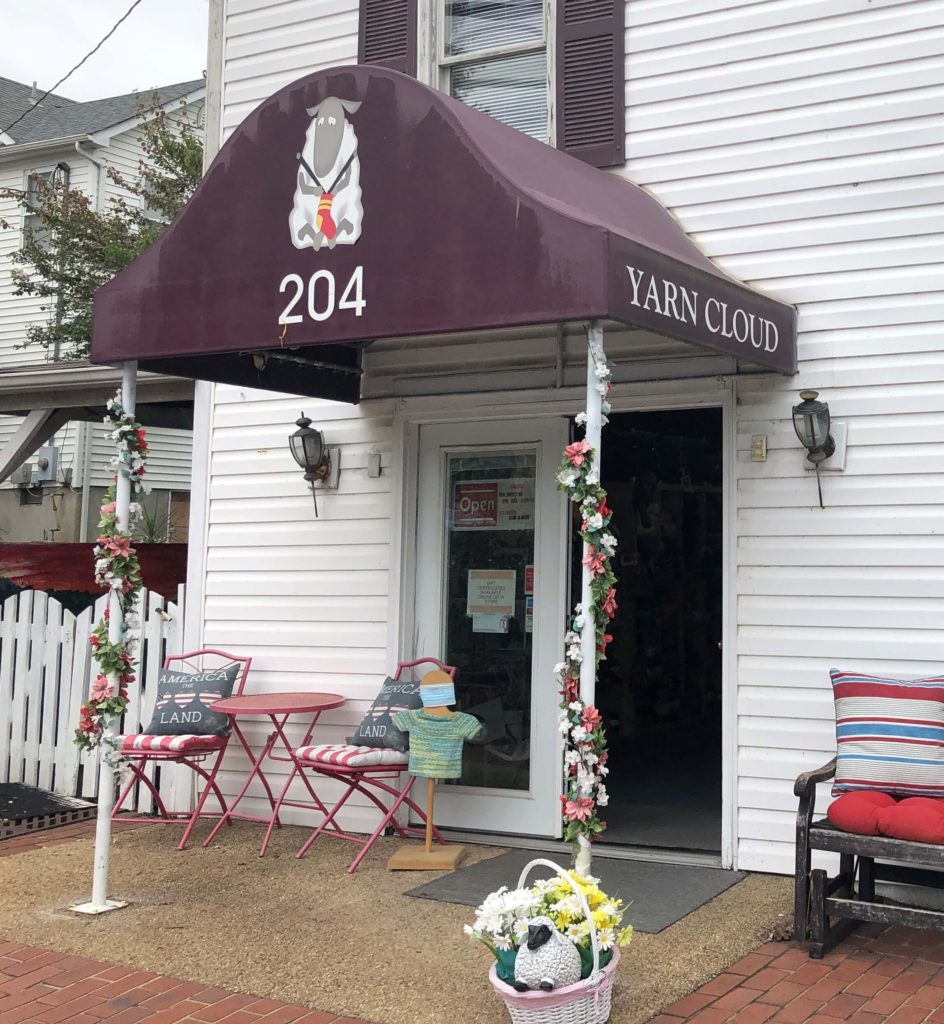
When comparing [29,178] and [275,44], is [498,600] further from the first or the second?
[29,178]

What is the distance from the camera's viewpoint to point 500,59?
21.2 ft

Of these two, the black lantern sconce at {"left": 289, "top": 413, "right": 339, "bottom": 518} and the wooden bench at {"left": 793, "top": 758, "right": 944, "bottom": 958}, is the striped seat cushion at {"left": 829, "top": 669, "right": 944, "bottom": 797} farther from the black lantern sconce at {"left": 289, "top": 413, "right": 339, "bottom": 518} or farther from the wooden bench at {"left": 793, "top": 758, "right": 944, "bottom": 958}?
the black lantern sconce at {"left": 289, "top": 413, "right": 339, "bottom": 518}

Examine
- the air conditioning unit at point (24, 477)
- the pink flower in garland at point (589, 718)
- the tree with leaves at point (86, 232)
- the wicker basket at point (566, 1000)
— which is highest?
the tree with leaves at point (86, 232)

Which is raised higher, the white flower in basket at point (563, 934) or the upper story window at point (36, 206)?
the upper story window at point (36, 206)

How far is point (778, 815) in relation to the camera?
5.29m

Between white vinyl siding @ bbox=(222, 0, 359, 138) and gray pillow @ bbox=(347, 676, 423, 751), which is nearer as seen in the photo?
gray pillow @ bbox=(347, 676, 423, 751)

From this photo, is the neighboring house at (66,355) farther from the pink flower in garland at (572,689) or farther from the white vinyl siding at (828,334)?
the pink flower in garland at (572,689)

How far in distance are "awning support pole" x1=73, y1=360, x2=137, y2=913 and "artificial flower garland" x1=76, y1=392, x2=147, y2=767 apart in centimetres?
1

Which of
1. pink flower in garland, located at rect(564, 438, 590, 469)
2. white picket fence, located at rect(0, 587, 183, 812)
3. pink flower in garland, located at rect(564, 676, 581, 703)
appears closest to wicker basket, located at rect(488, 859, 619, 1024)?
pink flower in garland, located at rect(564, 676, 581, 703)

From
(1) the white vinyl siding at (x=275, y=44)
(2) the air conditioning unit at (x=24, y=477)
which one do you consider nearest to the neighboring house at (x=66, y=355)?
(2) the air conditioning unit at (x=24, y=477)

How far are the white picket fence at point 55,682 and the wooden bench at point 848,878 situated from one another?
3975 millimetres

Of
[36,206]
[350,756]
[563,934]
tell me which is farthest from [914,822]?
[36,206]

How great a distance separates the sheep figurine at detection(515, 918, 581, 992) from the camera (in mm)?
3430

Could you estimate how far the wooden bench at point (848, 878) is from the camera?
4.11m
